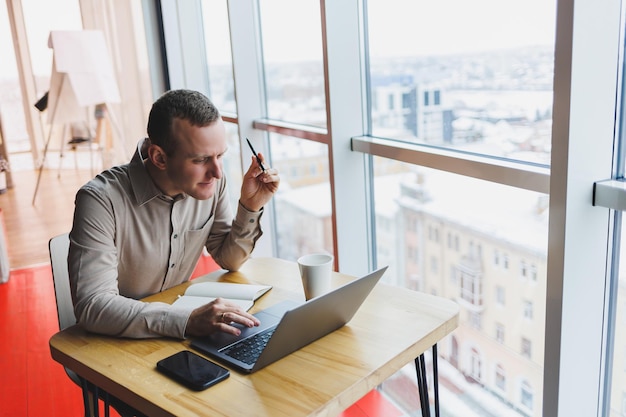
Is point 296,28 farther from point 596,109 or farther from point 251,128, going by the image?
point 596,109

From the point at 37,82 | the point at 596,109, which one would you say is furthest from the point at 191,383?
the point at 37,82

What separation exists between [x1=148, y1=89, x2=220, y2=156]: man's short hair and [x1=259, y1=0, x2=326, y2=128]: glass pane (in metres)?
1.12

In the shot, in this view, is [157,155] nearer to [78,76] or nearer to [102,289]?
[102,289]

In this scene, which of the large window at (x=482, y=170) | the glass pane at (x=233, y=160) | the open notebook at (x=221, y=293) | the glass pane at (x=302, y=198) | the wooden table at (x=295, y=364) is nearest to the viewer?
the wooden table at (x=295, y=364)

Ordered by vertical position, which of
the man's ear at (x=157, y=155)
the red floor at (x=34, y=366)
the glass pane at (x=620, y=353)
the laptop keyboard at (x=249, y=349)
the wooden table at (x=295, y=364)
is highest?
the man's ear at (x=157, y=155)

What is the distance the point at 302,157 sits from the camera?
300 cm

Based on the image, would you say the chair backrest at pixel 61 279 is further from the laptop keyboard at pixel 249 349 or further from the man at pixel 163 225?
the laptop keyboard at pixel 249 349

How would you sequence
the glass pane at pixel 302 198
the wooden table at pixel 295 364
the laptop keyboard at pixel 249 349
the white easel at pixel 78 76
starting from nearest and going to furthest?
the wooden table at pixel 295 364
the laptop keyboard at pixel 249 349
the glass pane at pixel 302 198
the white easel at pixel 78 76

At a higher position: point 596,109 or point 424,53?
point 424,53

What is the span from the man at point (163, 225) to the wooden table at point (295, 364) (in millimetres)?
66

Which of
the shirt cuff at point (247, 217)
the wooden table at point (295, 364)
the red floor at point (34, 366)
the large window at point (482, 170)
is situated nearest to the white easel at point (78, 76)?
the red floor at point (34, 366)

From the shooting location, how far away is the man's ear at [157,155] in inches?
64.7

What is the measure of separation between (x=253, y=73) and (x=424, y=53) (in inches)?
57.5

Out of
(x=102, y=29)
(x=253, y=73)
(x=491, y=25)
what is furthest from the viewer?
(x=102, y=29)
